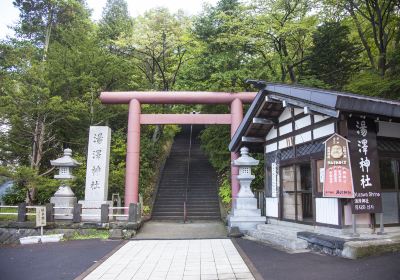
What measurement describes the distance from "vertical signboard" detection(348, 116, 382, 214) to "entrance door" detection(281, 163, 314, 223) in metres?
2.48

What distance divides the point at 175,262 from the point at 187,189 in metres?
11.4

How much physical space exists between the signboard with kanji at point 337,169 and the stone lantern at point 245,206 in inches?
182

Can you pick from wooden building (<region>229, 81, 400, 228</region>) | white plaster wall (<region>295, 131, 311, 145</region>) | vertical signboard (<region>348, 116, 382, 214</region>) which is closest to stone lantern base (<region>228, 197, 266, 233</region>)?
wooden building (<region>229, 81, 400, 228</region>)

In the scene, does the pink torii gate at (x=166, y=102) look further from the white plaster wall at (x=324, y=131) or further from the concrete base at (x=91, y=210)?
the white plaster wall at (x=324, y=131)

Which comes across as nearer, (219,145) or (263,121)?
(263,121)

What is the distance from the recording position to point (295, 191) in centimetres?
1091

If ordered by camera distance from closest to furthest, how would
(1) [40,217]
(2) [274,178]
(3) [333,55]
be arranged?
(1) [40,217]
(2) [274,178]
(3) [333,55]

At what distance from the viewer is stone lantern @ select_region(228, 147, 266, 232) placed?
12336mm

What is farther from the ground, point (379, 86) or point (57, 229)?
point (379, 86)

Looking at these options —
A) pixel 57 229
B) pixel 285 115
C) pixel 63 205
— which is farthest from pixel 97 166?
pixel 285 115

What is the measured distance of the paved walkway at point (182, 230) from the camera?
12137 millimetres

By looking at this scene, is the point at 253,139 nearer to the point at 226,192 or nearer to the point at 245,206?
the point at 245,206

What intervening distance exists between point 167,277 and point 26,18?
25.8 meters

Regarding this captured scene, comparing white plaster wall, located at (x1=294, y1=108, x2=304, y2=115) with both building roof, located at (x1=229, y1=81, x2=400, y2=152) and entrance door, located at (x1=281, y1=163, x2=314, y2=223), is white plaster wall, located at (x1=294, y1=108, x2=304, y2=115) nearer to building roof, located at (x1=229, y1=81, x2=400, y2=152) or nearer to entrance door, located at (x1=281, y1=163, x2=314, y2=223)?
building roof, located at (x1=229, y1=81, x2=400, y2=152)
